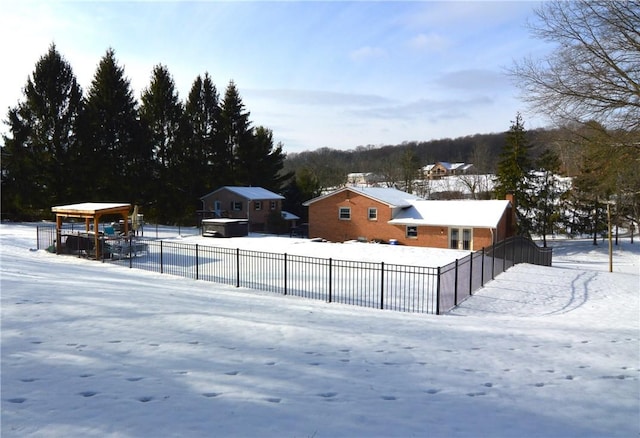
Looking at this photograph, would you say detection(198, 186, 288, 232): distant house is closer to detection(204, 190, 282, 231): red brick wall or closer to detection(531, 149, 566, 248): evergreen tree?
detection(204, 190, 282, 231): red brick wall

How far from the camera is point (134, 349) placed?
6.99 metres

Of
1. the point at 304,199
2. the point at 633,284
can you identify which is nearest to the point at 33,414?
the point at 633,284

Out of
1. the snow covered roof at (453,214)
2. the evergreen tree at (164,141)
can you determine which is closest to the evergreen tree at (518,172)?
the snow covered roof at (453,214)

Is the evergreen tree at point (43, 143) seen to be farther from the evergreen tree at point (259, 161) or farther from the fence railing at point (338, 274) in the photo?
the evergreen tree at point (259, 161)

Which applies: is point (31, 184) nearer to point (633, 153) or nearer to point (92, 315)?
point (92, 315)

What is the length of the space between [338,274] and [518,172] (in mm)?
35497

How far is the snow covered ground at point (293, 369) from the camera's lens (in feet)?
15.8

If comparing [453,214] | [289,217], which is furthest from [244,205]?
[453,214]

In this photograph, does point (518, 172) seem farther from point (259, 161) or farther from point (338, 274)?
point (338, 274)

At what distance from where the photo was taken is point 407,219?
35.1 metres

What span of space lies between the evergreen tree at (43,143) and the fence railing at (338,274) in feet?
46.2

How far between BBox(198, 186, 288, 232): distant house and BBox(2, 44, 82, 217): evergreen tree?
11.9 meters

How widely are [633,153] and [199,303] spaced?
48.3 ft

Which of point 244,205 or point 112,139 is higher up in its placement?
point 112,139
